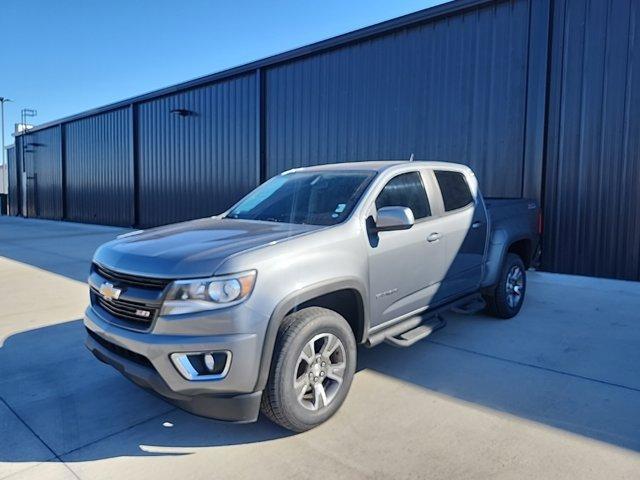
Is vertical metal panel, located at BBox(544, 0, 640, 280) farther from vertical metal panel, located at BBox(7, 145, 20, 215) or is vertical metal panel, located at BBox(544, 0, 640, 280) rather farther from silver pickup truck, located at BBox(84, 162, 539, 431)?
vertical metal panel, located at BBox(7, 145, 20, 215)

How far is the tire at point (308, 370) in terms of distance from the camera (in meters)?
3.03

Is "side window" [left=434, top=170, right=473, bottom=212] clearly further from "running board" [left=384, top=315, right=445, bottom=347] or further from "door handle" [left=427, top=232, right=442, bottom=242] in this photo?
"running board" [left=384, top=315, right=445, bottom=347]

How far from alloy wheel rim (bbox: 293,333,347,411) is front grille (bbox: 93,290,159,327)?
3.10 ft

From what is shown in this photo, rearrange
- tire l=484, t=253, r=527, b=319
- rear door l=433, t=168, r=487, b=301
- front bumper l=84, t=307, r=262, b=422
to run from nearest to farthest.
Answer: front bumper l=84, t=307, r=262, b=422 → rear door l=433, t=168, r=487, b=301 → tire l=484, t=253, r=527, b=319

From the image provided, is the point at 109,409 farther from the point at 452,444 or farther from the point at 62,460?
the point at 452,444

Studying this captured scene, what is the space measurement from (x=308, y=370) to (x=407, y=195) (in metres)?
1.89

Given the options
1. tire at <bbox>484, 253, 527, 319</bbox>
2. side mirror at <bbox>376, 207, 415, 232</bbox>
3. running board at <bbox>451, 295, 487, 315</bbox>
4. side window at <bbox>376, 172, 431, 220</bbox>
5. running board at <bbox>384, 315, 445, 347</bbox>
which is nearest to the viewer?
side mirror at <bbox>376, 207, 415, 232</bbox>

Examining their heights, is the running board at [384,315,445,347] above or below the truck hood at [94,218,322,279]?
below

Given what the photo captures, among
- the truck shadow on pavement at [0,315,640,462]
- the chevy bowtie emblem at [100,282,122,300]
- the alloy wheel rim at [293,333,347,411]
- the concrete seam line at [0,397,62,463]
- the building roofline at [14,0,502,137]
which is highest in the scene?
the building roofline at [14,0,502,137]

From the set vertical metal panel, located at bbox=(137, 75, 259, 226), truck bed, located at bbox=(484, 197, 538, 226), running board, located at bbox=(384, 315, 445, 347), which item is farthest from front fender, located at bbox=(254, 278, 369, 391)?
vertical metal panel, located at bbox=(137, 75, 259, 226)

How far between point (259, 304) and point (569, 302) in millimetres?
5336

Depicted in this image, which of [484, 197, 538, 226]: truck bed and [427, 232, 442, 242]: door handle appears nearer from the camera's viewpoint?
[427, 232, 442, 242]: door handle

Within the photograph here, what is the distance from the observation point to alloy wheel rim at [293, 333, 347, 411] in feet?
10.5

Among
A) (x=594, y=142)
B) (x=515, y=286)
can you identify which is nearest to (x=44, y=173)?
(x=594, y=142)
